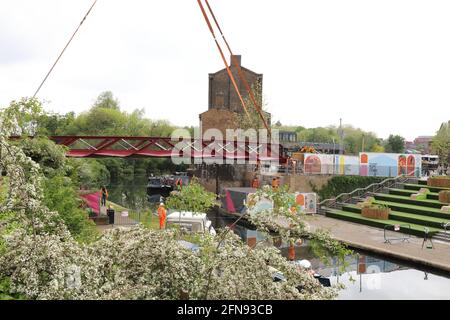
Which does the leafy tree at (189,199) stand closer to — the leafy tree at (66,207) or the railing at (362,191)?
the leafy tree at (66,207)

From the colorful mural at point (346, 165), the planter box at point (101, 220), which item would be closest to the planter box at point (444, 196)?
the colorful mural at point (346, 165)

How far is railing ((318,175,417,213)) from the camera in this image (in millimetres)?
37844

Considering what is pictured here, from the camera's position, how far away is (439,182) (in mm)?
35781

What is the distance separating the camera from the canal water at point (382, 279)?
57.4 feet

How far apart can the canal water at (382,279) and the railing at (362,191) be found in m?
14.2

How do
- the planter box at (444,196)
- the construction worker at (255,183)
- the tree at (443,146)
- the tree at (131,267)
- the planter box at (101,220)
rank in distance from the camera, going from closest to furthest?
the tree at (131,267), the planter box at (101,220), the planter box at (444,196), the construction worker at (255,183), the tree at (443,146)

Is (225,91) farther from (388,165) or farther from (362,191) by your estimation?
(362,191)

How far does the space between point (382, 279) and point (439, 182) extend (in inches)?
763

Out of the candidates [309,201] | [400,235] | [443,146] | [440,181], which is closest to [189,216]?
[400,235]

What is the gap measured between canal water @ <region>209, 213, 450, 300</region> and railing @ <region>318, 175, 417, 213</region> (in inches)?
558

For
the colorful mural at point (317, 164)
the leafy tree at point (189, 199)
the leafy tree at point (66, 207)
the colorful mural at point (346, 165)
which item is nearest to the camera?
the leafy tree at point (66, 207)

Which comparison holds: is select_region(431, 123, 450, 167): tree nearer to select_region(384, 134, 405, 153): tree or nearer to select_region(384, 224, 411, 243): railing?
select_region(384, 134, 405, 153): tree

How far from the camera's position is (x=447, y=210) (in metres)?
29.4

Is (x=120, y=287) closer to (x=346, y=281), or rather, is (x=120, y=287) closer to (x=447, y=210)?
(x=346, y=281)
